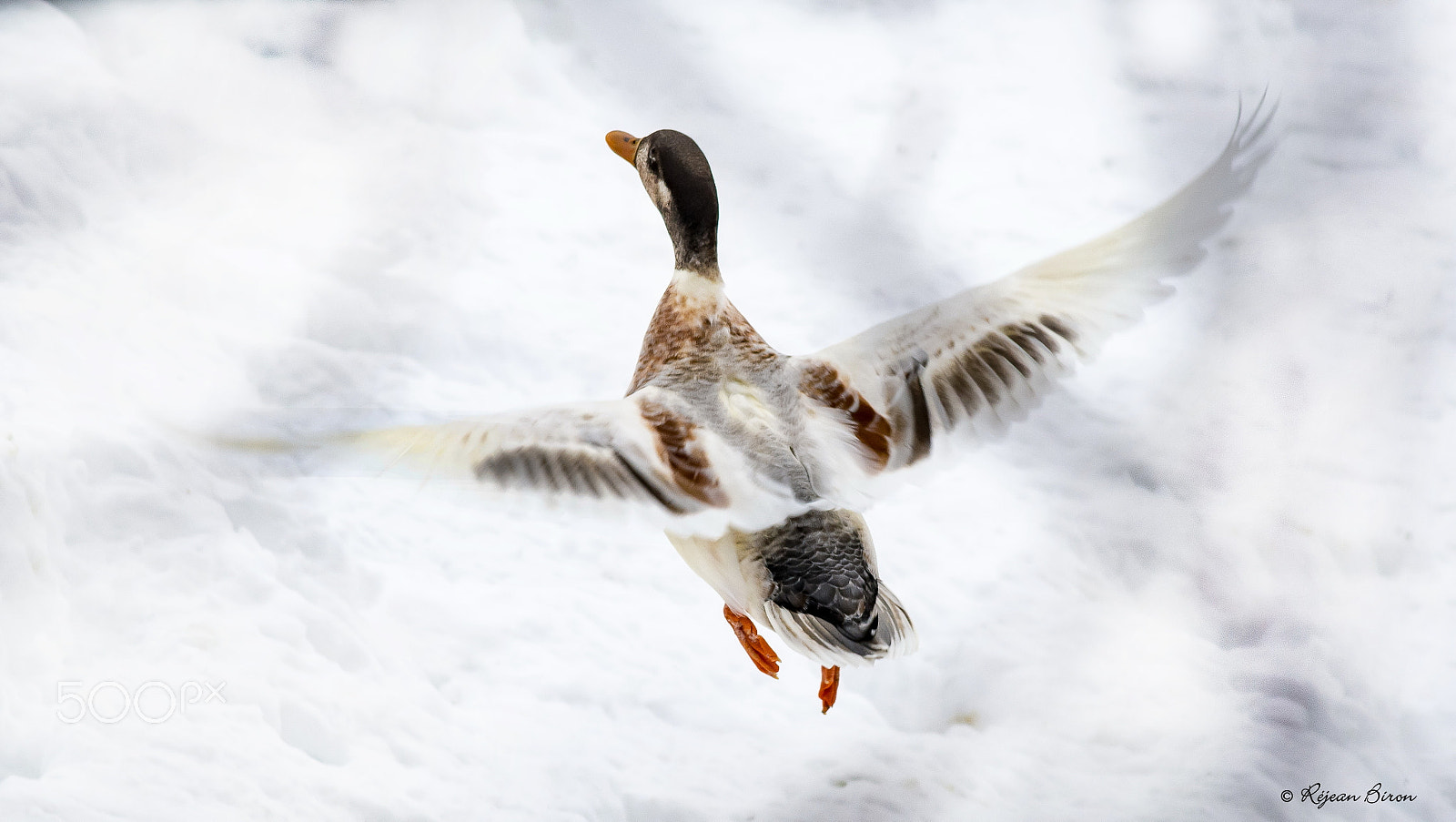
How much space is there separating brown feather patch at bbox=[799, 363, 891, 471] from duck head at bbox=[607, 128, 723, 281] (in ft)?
0.29

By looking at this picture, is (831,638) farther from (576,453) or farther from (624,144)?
(624,144)

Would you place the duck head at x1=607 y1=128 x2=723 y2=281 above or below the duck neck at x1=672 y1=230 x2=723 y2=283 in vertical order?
above

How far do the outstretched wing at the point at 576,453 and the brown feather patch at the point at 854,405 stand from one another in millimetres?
75

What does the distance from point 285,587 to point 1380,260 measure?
0.85 m

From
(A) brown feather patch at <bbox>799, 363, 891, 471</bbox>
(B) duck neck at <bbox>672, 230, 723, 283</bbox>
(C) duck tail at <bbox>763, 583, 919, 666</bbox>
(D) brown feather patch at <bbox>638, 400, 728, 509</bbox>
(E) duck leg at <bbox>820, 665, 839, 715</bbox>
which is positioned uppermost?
(B) duck neck at <bbox>672, 230, 723, 283</bbox>

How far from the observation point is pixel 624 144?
2.22 ft

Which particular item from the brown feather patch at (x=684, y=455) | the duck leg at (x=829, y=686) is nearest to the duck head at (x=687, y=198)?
the brown feather patch at (x=684, y=455)

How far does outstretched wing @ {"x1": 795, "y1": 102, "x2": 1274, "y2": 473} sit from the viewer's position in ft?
1.92

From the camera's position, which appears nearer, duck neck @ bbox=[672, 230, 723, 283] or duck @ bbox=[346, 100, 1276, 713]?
duck @ bbox=[346, 100, 1276, 713]

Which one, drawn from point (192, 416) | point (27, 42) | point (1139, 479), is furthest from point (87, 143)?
point (1139, 479)

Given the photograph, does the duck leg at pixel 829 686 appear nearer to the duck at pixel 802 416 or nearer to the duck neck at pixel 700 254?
the duck at pixel 802 416
